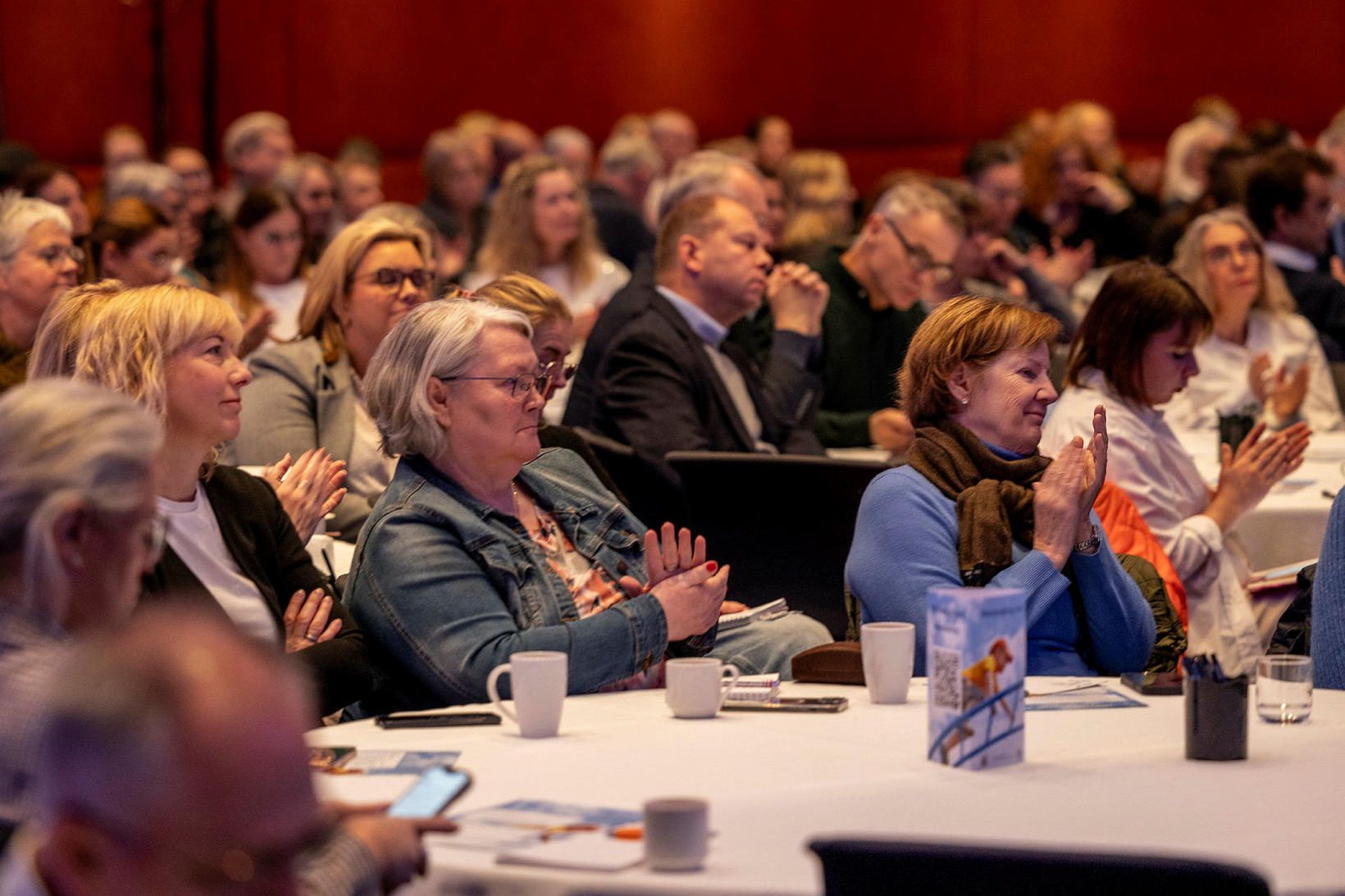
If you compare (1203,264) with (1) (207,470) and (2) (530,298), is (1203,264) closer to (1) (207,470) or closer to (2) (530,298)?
(2) (530,298)

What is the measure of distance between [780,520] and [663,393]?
839 millimetres

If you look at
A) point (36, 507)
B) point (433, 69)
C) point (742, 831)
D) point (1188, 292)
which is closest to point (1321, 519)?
point (1188, 292)

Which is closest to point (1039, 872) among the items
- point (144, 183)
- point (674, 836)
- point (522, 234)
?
point (674, 836)

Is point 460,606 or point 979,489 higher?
point 979,489

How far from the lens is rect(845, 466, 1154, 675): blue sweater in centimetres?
311

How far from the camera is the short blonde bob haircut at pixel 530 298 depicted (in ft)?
14.0

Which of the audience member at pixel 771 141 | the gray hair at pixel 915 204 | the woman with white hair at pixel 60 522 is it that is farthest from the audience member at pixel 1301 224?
the woman with white hair at pixel 60 522

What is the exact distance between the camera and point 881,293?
21.0ft

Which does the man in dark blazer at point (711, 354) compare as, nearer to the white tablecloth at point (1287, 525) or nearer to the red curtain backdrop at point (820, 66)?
the white tablecloth at point (1287, 525)

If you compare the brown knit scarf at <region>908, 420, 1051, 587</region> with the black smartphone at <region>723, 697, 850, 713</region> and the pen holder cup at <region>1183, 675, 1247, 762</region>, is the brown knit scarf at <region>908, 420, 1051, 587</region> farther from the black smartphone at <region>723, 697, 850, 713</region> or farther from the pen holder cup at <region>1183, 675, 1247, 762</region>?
the pen holder cup at <region>1183, 675, 1247, 762</region>

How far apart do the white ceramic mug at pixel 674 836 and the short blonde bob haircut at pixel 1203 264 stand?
475 cm

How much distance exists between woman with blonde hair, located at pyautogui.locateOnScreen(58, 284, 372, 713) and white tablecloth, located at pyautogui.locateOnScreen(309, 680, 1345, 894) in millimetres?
644

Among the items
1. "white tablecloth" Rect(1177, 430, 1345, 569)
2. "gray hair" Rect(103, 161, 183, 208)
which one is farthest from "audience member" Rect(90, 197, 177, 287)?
"white tablecloth" Rect(1177, 430, 1345, 569)

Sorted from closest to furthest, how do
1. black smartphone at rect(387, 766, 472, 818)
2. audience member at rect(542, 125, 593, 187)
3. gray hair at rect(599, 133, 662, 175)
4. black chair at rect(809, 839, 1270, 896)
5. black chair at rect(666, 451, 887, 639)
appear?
1. black chair at rect(809, 839, 1270, 896)
2. black smartphone at rect(387, 766, 472, 818)
3. black chair at rect(666, 451, 887, 639)
4. gray hair at rect(599, 133, 662, 175)
5. audience member at rect(542, 125, 593, 187)
